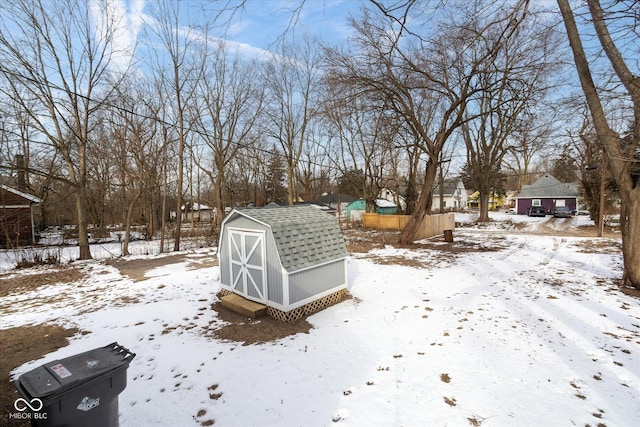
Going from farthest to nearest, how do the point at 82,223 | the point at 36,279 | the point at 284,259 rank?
the point at 82,223 → the point at 36,279 → the point at 284,259

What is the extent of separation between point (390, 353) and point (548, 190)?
132 ft

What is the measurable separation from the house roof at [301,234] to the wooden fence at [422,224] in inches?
449

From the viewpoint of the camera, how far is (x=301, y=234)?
6.39m

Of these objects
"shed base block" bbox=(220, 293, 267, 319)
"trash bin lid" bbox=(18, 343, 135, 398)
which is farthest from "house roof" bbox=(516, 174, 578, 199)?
"trash bin lid" bbox=(18, 343, 135, 398)

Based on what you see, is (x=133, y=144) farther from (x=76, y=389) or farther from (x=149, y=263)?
(x=76, y=389)

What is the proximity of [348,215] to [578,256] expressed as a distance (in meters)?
28.4

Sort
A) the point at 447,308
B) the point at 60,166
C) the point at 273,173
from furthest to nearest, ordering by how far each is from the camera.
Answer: the point at 273,173
the point at 60,166
the point at 447,308

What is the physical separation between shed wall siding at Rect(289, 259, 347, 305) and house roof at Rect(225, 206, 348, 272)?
0.19 meters

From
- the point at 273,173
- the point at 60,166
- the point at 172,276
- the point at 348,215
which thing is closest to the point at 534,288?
the point at 172,276

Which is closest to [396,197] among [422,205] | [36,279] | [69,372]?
[422,205]

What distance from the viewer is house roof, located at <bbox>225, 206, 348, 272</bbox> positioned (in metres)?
5.91

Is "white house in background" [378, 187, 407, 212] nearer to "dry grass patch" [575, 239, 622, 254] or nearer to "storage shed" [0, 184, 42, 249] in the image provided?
"dry grass patch" [575, 239, 622, 254]

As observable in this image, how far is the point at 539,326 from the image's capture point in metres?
5.31

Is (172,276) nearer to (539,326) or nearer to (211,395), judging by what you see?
(211,395)
